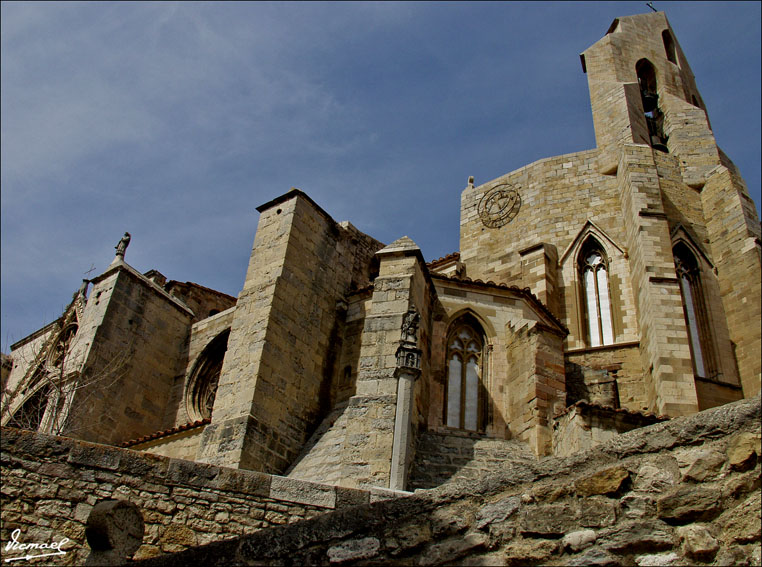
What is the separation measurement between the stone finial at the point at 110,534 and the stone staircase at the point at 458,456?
21.3 ft

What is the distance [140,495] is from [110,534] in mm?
1253

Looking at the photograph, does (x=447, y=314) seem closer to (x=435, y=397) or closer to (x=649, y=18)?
(x=435, y=397)

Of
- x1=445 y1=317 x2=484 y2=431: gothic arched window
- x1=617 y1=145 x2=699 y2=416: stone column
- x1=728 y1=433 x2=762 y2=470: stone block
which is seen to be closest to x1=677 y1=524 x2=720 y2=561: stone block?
x1=728 y1=433 x2=762 y2=470: stone block

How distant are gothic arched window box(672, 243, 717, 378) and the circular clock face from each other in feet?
16.5

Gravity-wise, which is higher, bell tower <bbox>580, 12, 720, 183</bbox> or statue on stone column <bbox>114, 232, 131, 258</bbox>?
bell tower <bbox>580, 12, 720, 183</bbox>

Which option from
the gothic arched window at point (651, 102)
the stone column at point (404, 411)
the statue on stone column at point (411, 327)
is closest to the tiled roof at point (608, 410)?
the stone column at point (404, 411)

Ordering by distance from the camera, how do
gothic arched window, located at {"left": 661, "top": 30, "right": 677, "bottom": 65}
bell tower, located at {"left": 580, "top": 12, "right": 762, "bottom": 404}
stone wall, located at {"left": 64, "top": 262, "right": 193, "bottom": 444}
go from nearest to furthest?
bell tower, located at {"left": 580, "top": 12, "right": 762, "bottom": 404}, stone wall, located at {"left": 64, "top": 262, "right": 193, "bottom": 444}, gothic arched window, located at {"left": 661, "top": 30, "right": 677, "bottom": 65}

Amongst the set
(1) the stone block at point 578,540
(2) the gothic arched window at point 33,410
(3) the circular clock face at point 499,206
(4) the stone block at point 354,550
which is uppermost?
(3) the circular clock face at point 499,206

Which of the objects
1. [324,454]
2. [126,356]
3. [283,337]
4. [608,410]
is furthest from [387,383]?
[126,356]

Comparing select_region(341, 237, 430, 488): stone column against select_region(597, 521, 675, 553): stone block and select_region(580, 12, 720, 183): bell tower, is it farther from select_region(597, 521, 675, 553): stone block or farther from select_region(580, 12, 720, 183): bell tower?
select_region(580, 12, 720, 183): bell tower

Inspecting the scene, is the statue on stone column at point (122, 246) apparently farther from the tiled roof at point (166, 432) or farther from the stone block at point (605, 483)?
the stone block at point (605, 483)

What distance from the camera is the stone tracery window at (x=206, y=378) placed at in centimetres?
1766

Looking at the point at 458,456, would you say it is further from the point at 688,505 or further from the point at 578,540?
the point at 688,505

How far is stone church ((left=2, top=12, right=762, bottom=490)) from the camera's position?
12.6 metres
